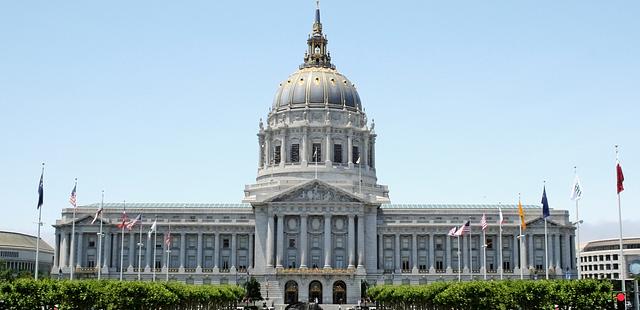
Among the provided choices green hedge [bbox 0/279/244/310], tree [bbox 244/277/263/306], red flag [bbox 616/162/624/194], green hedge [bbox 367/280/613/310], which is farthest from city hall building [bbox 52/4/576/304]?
red flag [bbox 616/162/624/194]

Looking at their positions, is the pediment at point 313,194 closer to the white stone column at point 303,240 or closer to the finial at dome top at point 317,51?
the white stone column at point 303,240

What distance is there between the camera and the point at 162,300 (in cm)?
8106

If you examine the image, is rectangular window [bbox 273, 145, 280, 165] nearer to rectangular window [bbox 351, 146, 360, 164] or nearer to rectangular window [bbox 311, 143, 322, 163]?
rectangular window [bbox 311, 143, 322, 163]

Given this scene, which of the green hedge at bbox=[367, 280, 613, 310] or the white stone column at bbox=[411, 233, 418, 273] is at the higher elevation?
the white stone column at bbox=[411, 233, 418, 273]

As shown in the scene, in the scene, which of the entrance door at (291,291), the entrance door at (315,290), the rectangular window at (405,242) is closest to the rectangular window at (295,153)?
the rectangular window at (405,242)

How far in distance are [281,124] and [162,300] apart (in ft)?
304

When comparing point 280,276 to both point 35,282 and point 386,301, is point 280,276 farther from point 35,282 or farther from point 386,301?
point 35,282

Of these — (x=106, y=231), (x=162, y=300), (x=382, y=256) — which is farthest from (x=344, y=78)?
(x=162, y=300)

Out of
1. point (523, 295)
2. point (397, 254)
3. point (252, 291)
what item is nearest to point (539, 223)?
point (397, 254)

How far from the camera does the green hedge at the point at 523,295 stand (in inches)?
2817

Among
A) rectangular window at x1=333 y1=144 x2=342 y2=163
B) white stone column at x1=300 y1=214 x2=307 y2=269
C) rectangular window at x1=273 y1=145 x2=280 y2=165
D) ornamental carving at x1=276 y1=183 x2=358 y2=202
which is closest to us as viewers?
white stone column at x1=300 y1=214 x2=307 y2=269

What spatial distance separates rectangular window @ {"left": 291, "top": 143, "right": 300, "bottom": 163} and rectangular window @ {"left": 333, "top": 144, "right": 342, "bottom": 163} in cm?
694

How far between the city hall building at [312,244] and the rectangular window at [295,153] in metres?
9.56

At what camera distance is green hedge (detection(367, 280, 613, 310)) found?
71.6m
